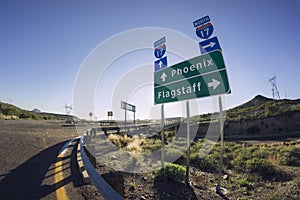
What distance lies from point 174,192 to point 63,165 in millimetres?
3825

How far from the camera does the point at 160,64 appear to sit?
6.93m

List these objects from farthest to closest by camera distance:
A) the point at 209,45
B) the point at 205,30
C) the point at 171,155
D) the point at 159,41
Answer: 1. the point at 171,155
2. the point at 159,41
3. the point at 205,30
4. the point at 209,45

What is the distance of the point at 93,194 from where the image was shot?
4.28 metres

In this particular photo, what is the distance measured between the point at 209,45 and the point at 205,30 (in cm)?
49

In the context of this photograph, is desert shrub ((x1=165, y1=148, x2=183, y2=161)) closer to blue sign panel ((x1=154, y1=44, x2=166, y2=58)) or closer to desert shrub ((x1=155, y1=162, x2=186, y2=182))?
desert shrub ((x1=155, y1=162, x2=186, y2=182))

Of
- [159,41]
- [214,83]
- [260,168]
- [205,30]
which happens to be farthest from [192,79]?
[260,168]

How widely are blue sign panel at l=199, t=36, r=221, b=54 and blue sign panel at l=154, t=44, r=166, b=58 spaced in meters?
1.40

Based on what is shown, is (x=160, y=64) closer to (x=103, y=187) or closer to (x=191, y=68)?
(x=191, y=68)

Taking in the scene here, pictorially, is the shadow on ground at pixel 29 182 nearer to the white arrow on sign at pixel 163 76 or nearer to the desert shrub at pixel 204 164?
the white arrow on sign at pixel 163 76

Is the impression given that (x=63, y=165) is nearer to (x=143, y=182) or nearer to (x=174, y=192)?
(x=143, y=182)

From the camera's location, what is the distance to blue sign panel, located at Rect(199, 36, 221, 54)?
18.3ft

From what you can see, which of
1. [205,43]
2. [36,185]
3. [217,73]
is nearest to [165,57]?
[205,43]

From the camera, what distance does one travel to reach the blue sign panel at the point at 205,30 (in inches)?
227

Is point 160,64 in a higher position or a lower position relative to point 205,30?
lower
